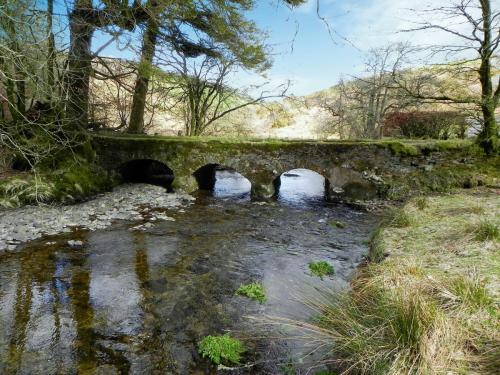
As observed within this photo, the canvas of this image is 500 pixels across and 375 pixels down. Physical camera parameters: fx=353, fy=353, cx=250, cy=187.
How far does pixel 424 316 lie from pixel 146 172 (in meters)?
14.9

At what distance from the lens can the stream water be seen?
3838mm

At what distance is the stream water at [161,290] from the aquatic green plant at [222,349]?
93 mm

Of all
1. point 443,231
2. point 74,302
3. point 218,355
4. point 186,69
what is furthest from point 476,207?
point 186,69

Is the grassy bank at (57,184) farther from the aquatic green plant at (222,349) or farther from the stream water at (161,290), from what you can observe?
the aquatic green plant at (222,349)

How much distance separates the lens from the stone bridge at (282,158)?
11977 millimetres

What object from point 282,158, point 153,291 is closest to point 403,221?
point 153,291

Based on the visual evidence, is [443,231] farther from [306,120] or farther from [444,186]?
[306,120]

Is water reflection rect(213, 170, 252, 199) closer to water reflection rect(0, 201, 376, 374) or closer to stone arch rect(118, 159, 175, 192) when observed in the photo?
stone arch rect(118, 159, 175, 192)

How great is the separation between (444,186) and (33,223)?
12.0 metres

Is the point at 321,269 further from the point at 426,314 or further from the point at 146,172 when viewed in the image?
the point at 146,172

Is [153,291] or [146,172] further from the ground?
[146,172]

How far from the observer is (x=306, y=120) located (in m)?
36.4

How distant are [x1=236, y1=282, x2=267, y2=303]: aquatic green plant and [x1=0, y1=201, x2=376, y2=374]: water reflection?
0.48ft

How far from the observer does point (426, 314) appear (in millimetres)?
2729
